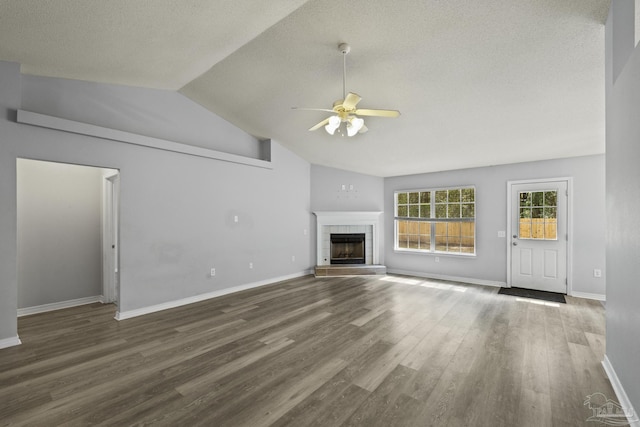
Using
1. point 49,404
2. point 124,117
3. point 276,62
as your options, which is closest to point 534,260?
point 276,62

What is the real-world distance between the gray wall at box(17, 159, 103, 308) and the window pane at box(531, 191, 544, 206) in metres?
7.66

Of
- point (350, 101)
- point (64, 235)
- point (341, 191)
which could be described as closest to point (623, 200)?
point (350, 101)

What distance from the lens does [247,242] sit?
5277 millimetres

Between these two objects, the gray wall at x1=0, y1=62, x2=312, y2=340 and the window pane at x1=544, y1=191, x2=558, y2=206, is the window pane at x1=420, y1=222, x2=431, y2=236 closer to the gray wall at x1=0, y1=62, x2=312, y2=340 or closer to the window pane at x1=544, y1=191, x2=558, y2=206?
the window pane at x1=544, y1=191, x2=558, y2=206

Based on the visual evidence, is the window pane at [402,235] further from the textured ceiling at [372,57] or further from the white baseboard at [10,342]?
the white baseboard at [10,342]

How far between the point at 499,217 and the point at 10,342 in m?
7.33

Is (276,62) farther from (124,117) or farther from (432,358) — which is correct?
(432,358)

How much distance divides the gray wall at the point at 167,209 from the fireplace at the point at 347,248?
1.16 m

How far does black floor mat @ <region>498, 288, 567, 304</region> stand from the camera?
14.8ft

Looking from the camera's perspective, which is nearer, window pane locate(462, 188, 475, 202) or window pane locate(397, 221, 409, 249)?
window pane locate(462, 188, 475, 202)

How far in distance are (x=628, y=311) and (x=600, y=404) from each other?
0.71 metres

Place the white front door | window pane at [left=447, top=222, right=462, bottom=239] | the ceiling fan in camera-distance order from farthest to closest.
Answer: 1. window pane at [left=447, top=222, right=462, bottom=239]
2. the white front door
3. the ceiling fan

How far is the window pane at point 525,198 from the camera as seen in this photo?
5168 mm

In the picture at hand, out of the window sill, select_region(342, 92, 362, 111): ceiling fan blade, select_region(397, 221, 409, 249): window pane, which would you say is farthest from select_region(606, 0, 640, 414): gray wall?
select_region(397, 221, 409, 249): window pane
